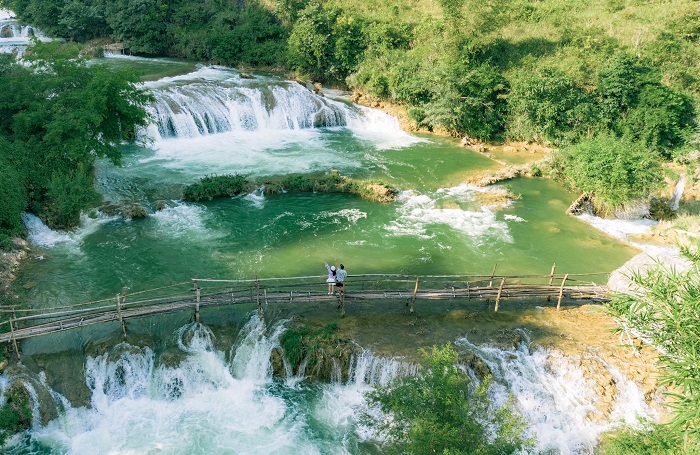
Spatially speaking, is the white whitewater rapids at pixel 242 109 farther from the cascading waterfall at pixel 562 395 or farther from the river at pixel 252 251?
the cascading waterfall at pixel 562 395

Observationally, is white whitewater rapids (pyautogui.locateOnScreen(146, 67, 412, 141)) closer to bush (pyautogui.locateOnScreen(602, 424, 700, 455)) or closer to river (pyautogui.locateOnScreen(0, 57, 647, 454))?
river (pyautogui.locateOnScreen(0, 57, 647, 454))

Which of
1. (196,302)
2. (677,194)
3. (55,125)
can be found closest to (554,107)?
(677,194)

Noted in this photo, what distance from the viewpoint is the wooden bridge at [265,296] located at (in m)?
13.0

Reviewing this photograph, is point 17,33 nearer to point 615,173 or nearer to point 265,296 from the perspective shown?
point 265,296

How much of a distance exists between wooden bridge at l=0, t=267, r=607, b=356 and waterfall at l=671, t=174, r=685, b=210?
8241 millimetres

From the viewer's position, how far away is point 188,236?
61.8 ft

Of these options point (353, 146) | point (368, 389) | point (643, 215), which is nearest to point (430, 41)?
point (353, 146)

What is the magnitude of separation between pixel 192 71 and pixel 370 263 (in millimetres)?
23739

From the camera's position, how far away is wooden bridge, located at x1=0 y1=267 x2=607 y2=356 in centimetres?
1302

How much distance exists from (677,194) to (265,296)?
1871 cm

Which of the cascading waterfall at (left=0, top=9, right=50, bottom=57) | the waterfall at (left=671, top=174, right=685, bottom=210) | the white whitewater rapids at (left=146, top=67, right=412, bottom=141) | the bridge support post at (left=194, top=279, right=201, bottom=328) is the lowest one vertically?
the bridge support post at (left=194, top=279, right=201, bottom=328)

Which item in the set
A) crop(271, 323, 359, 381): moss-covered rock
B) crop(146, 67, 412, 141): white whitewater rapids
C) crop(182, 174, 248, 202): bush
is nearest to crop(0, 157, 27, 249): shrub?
crop(182, 174, 248, 202): bush

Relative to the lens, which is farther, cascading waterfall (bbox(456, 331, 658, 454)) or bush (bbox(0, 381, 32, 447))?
cascading waterfall (bbox(456, 331, 658, 454))

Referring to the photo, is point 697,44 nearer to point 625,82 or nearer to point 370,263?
point 625,82
